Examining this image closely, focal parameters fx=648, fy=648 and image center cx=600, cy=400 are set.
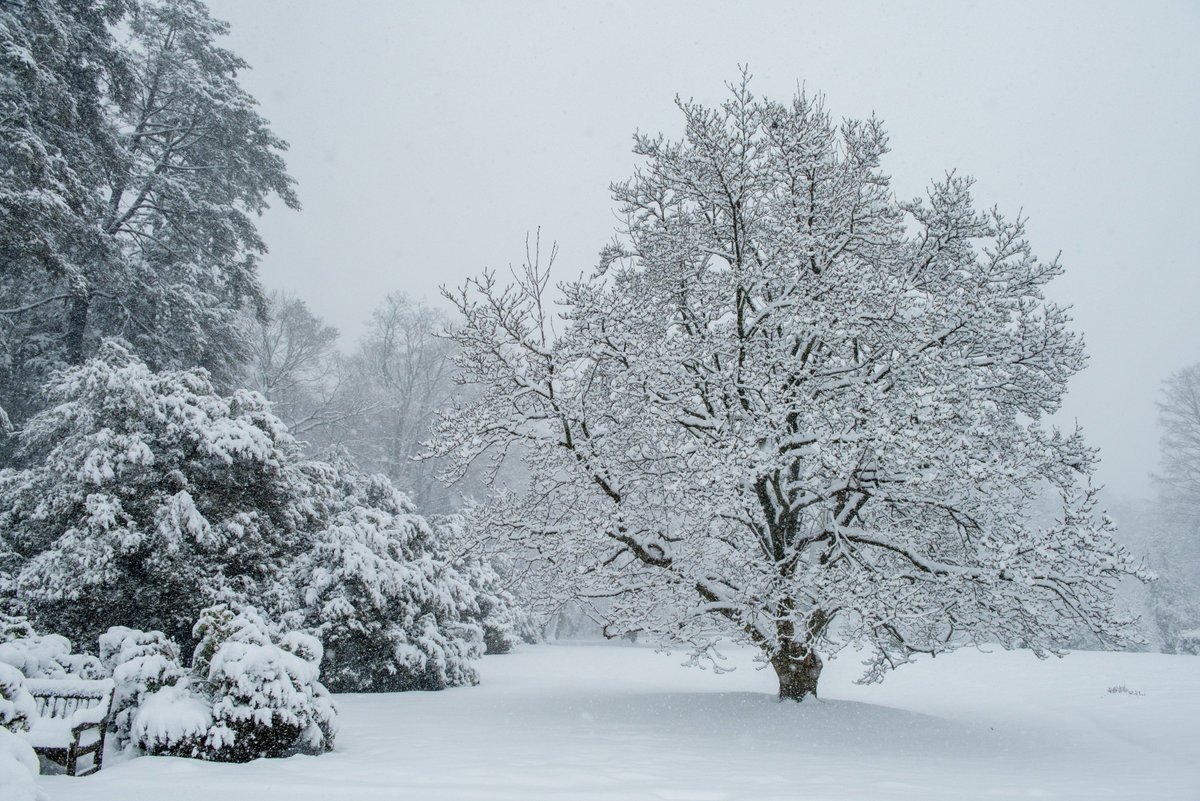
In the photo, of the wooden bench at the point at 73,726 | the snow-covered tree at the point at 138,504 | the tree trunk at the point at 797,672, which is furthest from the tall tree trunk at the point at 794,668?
the snow-covered tree at the point at 138,504

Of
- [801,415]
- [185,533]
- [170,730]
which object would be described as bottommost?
[170,730]

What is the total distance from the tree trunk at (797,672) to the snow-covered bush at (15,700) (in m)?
7.29

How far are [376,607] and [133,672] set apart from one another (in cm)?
492

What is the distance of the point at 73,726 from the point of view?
4.34 m

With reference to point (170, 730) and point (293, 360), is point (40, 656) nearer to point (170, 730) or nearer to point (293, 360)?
point (170, 730)

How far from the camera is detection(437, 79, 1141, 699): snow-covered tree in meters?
6.58

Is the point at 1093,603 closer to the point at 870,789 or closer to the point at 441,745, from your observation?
the point at 870,789

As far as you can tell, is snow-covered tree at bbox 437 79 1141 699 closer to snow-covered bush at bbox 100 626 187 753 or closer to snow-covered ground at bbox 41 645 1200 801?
snow-covered ground at bbox 41 645 1200 801

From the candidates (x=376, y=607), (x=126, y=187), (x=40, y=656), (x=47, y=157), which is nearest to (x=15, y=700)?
(x=40, y=656)

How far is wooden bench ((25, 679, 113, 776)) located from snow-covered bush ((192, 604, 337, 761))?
1.04ft

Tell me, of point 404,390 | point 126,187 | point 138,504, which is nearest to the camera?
point 138,504

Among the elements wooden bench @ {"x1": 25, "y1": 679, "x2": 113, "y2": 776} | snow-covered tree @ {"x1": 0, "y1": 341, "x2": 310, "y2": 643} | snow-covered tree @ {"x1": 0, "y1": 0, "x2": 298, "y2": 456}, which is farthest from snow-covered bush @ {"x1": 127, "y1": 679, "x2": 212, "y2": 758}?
snow-covered tree @ {"x1": 0, "y1": 0, "x2": 298, "y2": 456}

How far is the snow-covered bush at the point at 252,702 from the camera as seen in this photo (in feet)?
16.2

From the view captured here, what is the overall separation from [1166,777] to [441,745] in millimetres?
5981
